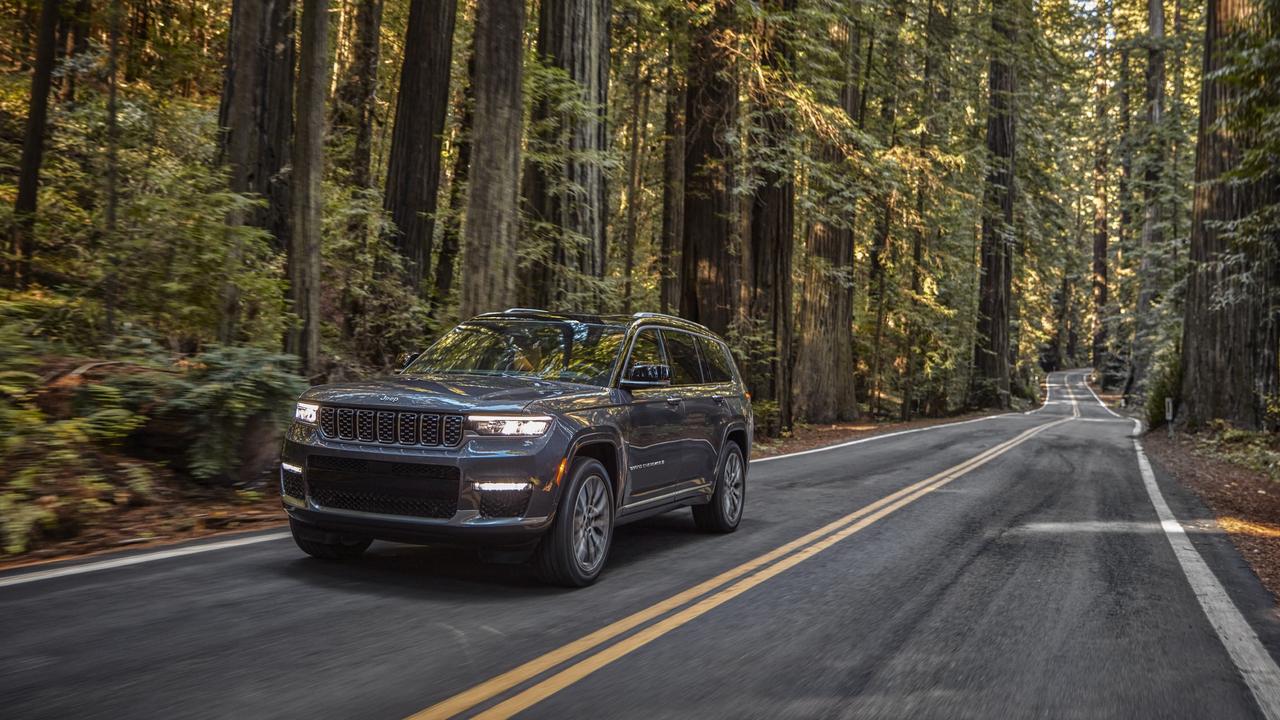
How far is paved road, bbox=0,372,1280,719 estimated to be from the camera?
4434 millimetres

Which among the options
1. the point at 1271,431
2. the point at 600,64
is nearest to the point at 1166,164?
the point at 1271,431

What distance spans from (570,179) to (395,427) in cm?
959

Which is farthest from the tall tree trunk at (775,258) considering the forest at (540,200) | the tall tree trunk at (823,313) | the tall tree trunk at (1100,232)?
the tall tree trunk at (1100,232)

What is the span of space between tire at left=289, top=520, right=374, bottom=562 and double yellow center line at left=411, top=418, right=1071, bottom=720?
6.53ft

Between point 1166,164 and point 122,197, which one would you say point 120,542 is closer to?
point 122,197

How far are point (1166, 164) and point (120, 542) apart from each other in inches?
1481

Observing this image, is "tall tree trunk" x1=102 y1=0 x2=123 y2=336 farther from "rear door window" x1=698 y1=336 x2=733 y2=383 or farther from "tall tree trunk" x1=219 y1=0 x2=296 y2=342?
"rear door window" x1=698 y1=336 x2=733 y2=383

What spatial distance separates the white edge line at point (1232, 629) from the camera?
16.7ft

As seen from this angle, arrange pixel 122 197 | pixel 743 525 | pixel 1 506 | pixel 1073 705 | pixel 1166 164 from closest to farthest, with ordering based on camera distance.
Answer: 1. pixel 1073 705
2. pixel 1 506
3. pixel 743 525
4. pixel 122 197
5. pixel 1166 164

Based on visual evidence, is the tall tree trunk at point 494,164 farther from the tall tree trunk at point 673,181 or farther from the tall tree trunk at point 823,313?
the tall tree trunk at point 823,313

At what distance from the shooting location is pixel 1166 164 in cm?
3603

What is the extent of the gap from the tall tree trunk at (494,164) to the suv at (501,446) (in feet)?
14.1

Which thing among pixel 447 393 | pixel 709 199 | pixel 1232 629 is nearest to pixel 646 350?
pixel 447 393

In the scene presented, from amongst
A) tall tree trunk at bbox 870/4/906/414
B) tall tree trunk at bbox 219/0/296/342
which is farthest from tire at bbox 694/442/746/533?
tall tree trunk at bbox 870/4/906/414
